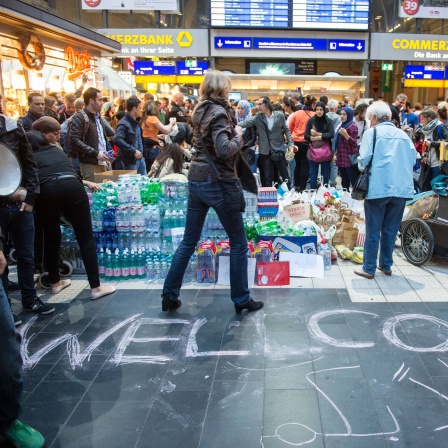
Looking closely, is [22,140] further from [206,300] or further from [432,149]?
[432,149]

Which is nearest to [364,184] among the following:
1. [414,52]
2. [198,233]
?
[198,233]

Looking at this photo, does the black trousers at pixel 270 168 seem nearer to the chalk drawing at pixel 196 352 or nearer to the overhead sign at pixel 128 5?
the chalk drawing at pixel 196 352

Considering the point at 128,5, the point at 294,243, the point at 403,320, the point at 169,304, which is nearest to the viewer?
the point at 403,320

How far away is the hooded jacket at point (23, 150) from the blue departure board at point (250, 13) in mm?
15854

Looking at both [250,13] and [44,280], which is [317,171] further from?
[250,13]

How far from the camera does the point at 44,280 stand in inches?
199

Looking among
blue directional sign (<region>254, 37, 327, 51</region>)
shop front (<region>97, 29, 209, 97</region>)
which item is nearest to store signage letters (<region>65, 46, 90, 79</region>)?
shop front (<region>97, 29, 209, 97</region>)

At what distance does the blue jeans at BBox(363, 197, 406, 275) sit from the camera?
496cm

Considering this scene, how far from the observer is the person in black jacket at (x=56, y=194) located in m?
4.37

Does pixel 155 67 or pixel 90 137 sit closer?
pixel 90 137

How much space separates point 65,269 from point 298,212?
9.50ft

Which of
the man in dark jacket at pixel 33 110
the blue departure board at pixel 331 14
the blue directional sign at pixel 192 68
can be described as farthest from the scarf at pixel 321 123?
the blue directional sign at pixel 192 68

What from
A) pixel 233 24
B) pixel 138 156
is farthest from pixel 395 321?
pixel 233 24

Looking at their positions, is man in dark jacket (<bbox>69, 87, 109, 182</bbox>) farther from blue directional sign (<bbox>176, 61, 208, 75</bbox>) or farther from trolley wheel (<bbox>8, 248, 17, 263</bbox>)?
blue directional sign (<bbox>176, 61, 208, 75</bbox>)
